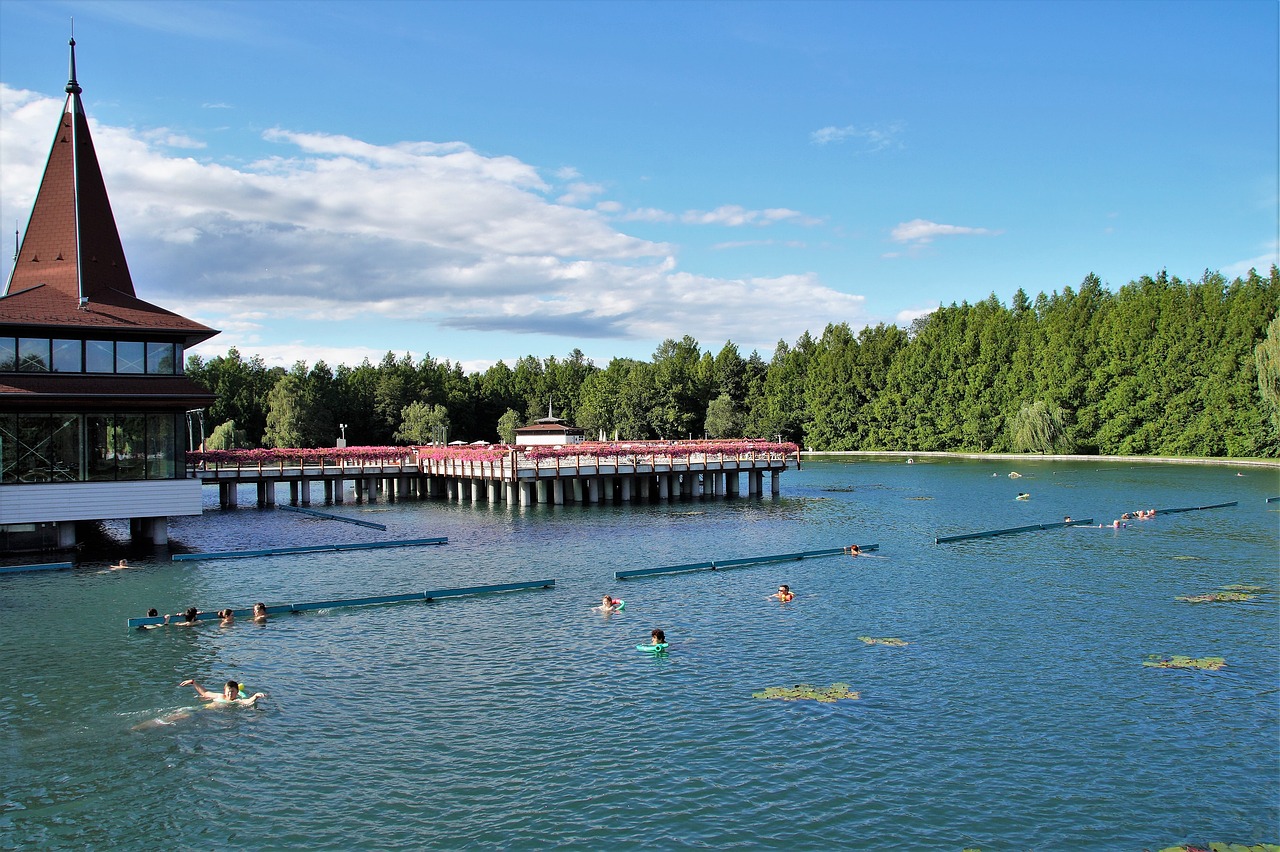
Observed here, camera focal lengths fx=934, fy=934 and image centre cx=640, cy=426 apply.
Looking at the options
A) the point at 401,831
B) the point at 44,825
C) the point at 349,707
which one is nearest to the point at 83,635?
the point at 349,707

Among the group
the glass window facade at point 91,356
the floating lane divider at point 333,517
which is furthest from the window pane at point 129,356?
the floating lane divider at point 333,517

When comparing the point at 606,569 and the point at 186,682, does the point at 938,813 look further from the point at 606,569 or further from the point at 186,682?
the point at 606,569

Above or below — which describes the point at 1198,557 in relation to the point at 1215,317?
below

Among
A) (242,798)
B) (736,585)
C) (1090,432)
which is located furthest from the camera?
(1090,432)

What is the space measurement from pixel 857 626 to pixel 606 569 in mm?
12185

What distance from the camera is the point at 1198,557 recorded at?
123 feet

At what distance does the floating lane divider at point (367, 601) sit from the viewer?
26.4 metres

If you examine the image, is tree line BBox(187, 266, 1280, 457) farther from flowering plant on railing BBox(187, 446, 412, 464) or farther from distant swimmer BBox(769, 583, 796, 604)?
distant swimmer BBox(769, 583, 796, 604)

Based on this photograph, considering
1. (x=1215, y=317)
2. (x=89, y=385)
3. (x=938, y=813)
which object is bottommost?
(x=938, y=813)

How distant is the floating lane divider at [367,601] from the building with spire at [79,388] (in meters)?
12.1

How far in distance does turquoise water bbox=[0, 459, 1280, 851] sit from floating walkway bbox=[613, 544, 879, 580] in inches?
28.5

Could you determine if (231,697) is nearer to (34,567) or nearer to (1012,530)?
(34,567)

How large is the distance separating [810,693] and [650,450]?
1855 inches

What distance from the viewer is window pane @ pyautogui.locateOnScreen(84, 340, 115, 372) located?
36.5 metres
